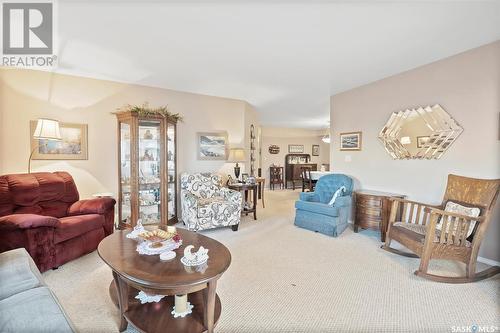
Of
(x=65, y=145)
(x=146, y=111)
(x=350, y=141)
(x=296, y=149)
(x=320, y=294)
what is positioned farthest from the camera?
(x=296, y=149)

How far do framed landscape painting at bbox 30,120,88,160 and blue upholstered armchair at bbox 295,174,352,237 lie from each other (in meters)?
3.58

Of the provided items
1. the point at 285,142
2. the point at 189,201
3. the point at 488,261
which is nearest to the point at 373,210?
the point at 488,261

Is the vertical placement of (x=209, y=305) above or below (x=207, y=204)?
below

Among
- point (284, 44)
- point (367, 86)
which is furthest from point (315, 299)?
point (367, 86)

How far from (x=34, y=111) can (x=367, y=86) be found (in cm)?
512

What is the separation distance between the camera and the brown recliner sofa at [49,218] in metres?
2.32

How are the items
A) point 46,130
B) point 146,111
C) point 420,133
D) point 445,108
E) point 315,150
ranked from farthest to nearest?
1. point 315,150
2. point 146,111
3. point 420,133
4. point 445,108
5. point 46,130

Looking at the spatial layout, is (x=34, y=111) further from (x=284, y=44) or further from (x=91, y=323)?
(x=284, y=44)

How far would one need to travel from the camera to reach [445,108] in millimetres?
3143

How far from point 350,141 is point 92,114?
174 inches

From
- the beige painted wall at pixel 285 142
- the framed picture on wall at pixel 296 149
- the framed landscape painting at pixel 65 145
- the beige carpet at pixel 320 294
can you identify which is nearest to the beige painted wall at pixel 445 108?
the beige carpet at pixel 320 294

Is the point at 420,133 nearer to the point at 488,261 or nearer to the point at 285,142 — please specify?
the point at 488,261

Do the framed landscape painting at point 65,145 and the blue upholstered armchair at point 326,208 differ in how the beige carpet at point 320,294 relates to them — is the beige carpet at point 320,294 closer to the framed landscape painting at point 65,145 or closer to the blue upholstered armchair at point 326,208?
the blue upholstered armchair at point 326,208

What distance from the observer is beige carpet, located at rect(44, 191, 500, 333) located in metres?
1.76
